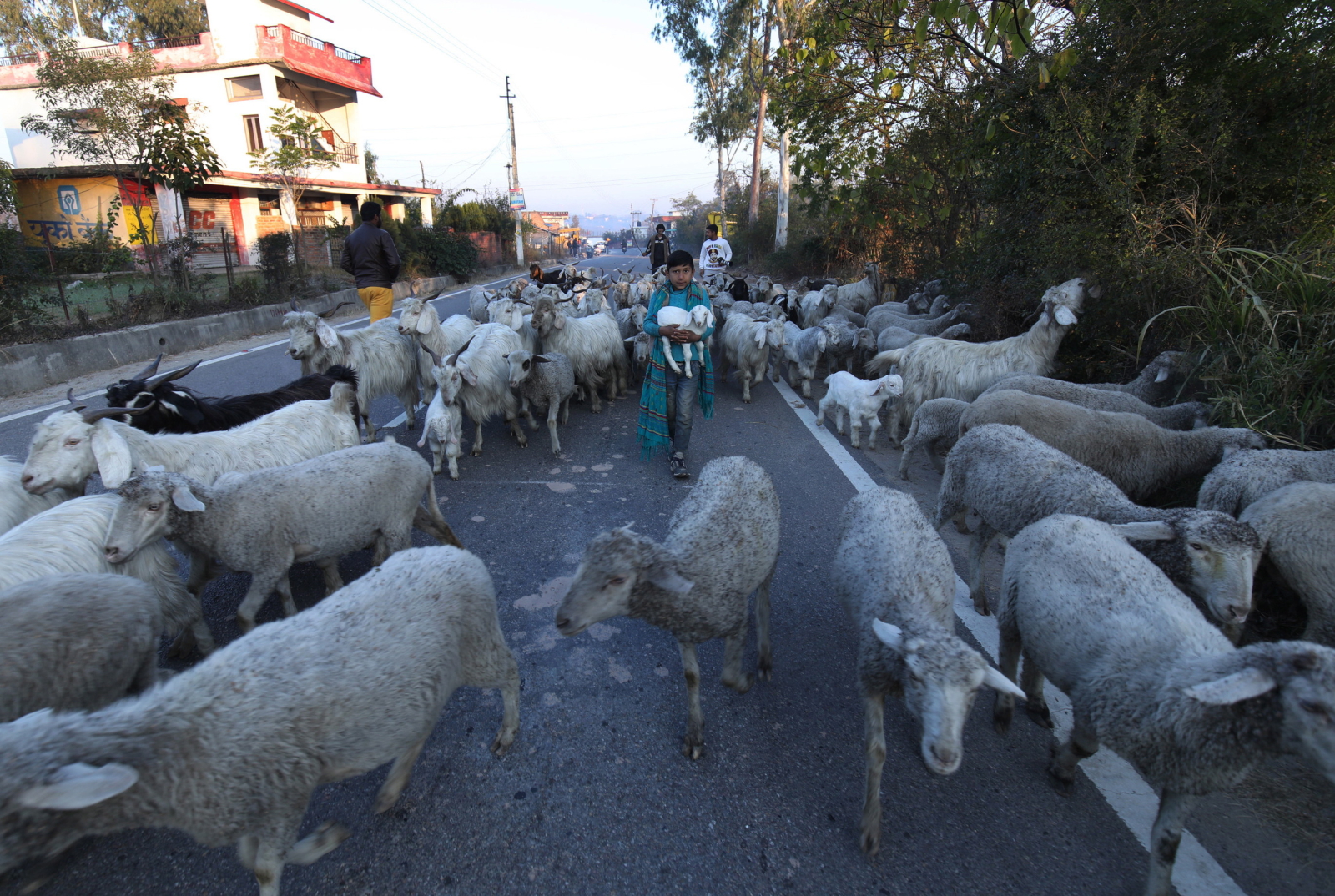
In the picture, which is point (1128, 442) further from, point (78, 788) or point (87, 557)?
point (87, 557)

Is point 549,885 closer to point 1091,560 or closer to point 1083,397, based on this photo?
point 1091,560

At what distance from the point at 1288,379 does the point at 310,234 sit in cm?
2581

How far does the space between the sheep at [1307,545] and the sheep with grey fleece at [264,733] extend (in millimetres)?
3671

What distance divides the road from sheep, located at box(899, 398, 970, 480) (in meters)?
2.23

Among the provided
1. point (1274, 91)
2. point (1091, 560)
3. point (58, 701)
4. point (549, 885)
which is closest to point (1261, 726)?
point (1091, 560)

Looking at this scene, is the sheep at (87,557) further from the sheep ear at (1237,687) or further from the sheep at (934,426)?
the sheep at (934,426)

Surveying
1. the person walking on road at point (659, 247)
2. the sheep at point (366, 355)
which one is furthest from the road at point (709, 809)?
the person walking on road at point (659, 247)

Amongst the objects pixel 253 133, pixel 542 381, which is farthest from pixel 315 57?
pixel 542 381

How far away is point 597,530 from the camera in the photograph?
183 inches

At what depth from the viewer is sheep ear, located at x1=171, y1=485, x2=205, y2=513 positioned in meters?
2.96

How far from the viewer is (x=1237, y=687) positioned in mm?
1862

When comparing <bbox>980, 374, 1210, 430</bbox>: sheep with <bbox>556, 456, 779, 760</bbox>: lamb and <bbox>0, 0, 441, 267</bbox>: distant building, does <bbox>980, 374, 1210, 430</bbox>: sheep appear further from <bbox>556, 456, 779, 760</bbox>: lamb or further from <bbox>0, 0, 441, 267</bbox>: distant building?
<bbox>0, 0, 441, 267</bbox>: distant building

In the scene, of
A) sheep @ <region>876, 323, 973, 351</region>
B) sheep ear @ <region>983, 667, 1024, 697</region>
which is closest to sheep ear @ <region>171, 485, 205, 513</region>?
sheep ear @ <region>983, 667, 1024, 697</region>

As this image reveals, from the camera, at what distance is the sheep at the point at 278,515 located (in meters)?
2.96
